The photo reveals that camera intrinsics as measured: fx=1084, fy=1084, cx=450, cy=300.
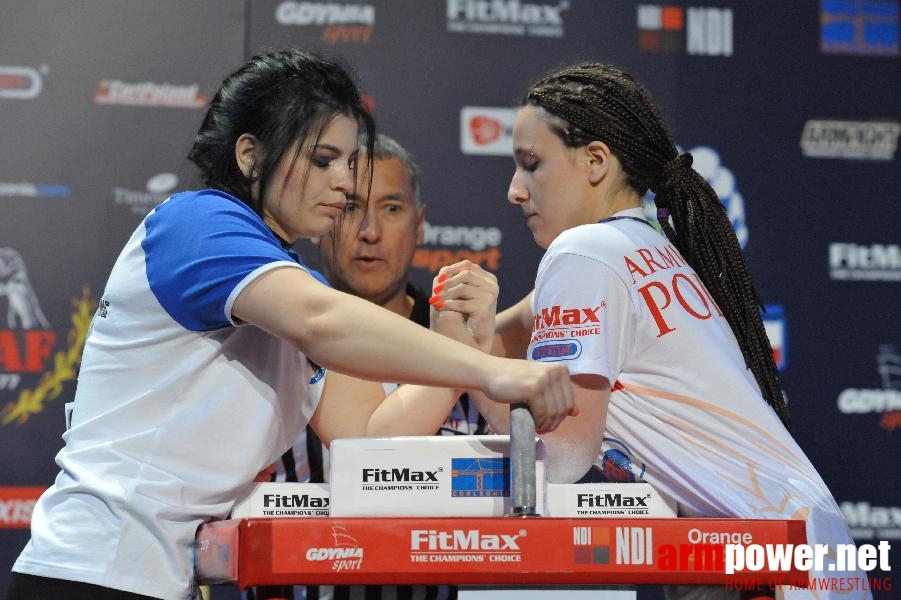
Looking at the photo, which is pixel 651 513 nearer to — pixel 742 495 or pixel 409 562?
pixel 742 495

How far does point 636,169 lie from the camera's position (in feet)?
6.19

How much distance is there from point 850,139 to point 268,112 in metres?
2.80

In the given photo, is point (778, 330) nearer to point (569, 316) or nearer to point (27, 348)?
point (569, 316)

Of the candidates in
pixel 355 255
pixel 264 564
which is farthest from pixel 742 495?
pixel 355 255

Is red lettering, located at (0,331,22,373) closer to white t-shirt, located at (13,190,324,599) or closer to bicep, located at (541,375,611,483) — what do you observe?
white t-shirt, located at (13,190,324,599)

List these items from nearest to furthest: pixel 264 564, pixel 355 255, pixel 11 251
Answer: pixel 264 564 → pixel 355 255 → pixel 11 251

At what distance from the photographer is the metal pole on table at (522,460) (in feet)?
4.23

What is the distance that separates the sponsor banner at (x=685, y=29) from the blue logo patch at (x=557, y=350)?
7.91ft

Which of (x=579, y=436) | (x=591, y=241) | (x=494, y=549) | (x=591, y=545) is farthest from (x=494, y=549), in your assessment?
(x=591, y=241)

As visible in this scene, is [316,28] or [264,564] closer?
[264,564]

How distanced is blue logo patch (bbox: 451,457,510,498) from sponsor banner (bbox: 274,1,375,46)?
254cm

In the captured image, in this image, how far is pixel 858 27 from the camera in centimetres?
389

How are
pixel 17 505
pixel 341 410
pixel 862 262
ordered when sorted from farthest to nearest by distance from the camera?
pixel 862 262 < pixel 17 505 < pixel 341 410

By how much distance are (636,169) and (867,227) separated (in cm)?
222
